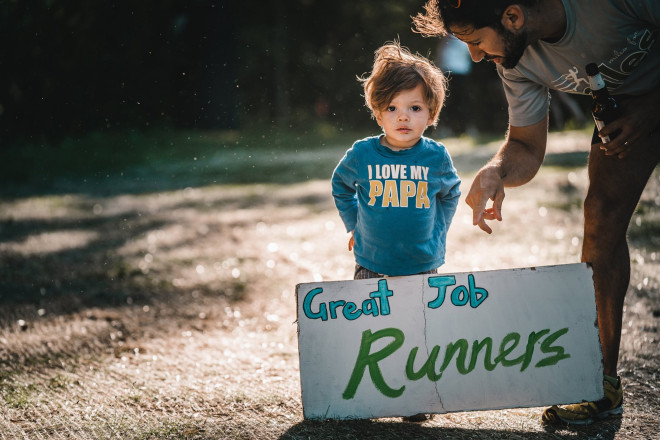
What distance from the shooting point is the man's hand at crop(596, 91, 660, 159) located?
2.34 m

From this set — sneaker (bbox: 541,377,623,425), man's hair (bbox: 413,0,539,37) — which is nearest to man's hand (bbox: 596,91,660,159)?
man's hair (bbox: 413,0,539,37)

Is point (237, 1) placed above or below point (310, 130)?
above

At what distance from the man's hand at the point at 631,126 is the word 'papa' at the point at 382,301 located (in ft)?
2.15

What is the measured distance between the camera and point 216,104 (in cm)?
1870

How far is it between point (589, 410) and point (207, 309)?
240cm

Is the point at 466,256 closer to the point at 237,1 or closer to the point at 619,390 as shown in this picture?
the point at 619,390

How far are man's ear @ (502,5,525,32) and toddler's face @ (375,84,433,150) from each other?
14.2 inches

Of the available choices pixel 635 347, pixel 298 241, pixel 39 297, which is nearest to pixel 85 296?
pixel 39 297

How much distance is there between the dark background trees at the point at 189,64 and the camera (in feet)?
20.3

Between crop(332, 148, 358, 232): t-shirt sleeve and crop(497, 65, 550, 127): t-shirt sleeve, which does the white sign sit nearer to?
crop(332, 148, 358, 232): t-shirt sleeve

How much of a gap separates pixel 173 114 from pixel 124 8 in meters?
12.2

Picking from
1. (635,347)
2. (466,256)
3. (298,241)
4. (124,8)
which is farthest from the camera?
(124,8)

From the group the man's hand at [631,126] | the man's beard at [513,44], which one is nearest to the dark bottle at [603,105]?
the man's hand at [631,126]

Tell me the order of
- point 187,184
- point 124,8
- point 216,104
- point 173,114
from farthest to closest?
point 173,114 → point 216,104 → point 187,184 → point 124,8
